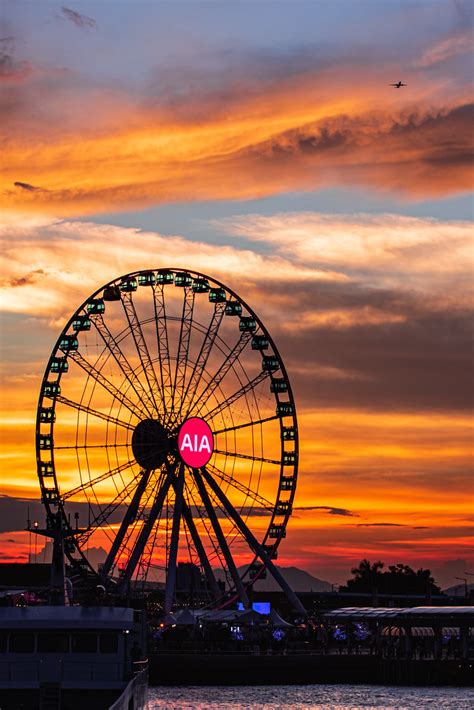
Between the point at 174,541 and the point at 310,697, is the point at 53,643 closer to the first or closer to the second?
the point at 310,697

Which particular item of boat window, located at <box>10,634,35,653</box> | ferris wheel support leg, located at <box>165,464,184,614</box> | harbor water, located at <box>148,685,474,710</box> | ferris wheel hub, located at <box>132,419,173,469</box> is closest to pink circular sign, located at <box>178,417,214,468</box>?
ferris wheel hub, located at <box>132,419,173,469</box>

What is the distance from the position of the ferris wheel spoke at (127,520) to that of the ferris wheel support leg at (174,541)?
2999 millimetres

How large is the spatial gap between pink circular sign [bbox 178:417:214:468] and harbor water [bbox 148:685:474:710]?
56.3ft

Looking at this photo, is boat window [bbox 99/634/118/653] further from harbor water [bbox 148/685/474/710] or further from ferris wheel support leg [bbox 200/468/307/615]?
ferris wheel support leg [bbox 200/468/307/615]

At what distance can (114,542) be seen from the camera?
375 ft

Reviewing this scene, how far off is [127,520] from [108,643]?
184 feet

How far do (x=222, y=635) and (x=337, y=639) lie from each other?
13.8 meters

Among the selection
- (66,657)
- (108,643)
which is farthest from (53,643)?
(108,643)

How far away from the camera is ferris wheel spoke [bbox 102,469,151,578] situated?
11162 cm

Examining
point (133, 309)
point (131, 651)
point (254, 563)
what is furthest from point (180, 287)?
point (131, 651)

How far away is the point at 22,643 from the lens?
56.6 metres

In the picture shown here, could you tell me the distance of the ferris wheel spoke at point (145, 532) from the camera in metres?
114

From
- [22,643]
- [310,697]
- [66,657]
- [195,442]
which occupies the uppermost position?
[195,442]

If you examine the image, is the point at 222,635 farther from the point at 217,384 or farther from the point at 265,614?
the point at 217,384
